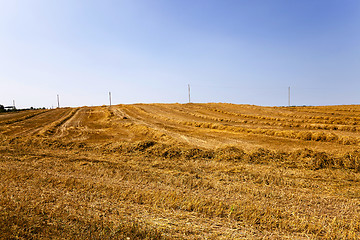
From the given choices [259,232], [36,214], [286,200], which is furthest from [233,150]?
[36,214]

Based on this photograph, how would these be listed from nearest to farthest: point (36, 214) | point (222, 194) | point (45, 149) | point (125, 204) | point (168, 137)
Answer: point (36, 214)
point (125, 204)
point (222, 194)
point (45, 149)
point (168, 137)

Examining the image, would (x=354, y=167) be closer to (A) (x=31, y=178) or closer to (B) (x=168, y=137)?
(B) (x=168, y=137)

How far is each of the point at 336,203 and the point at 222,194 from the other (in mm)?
2826

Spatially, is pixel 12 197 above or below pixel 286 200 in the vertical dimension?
above

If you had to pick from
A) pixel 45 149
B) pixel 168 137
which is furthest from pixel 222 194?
pixel 45 149

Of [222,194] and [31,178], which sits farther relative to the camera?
[31,178]

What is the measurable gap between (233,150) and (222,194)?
4689 millimetres

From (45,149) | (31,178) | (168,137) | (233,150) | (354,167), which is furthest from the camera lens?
(168,137)

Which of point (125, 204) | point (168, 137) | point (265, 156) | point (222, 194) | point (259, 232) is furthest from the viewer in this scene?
point (168, 137)

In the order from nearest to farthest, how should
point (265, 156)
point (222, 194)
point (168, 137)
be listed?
point (222, 194)
point (265, 156)
point (168, 137)

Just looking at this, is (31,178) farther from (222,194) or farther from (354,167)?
(354,167)

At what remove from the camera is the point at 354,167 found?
309 inches

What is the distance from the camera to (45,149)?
11.3 m

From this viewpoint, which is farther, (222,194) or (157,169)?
(157,169)
